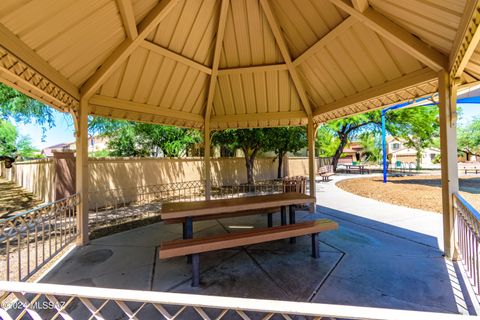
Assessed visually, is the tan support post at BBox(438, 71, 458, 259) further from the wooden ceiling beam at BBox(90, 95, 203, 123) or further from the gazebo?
the wooden ceiling beam at BBox(90, 95, 203, 123)

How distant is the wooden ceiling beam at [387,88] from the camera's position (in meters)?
4.22

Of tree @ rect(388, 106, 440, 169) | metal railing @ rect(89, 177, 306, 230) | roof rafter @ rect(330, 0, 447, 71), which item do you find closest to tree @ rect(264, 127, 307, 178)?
metal railing @ rect(89, 177, 306, 230)

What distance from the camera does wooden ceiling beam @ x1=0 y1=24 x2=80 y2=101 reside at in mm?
2752

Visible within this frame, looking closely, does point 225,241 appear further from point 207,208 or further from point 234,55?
point 234,55

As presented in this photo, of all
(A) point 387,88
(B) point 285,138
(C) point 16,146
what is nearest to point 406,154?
(B) point 285,138

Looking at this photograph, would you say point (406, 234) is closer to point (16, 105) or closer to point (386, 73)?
point (386, 73)

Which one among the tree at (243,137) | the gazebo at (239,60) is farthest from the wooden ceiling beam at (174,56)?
the tree at (243,137)

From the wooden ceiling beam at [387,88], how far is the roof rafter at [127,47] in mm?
4581

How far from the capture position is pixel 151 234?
→ 227 inches

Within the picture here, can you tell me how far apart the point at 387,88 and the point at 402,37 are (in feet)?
4.67

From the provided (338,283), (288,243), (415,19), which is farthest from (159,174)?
(415,19)

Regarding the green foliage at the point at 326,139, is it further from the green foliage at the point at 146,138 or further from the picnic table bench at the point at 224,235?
the picnic table bench at the point at 224,235

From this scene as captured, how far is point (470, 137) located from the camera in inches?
1453

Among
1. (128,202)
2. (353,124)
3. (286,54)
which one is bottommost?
(128,202)
